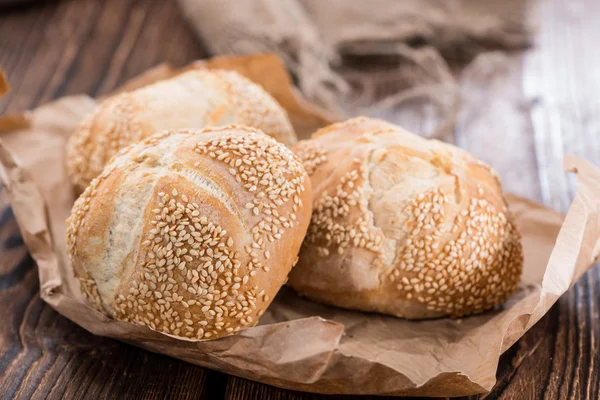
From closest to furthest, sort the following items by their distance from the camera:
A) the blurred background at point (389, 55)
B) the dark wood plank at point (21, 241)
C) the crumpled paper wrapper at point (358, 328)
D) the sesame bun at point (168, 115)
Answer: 1. the crumpled paper wrapper at point (358, 328)
2. the dark wood plank at point (21, 241)
3. the sesame bun at point (168, 115)
4. the blurred background at point (389, 55)

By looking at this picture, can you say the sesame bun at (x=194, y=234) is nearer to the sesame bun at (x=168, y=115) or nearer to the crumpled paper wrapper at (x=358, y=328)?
the crumpled paper wrapper at (x=358, y=328)

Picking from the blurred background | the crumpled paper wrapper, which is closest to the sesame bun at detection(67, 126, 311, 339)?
the crumpled paper wrapper

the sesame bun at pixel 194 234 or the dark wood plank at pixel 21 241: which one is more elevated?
the sesame bun at pixel 194 234

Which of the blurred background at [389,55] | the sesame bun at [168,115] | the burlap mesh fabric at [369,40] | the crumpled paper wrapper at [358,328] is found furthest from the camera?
the burlap mesh fabric at [369,40]

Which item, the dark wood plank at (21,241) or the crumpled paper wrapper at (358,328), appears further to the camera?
the dark wood plank at (21,241)

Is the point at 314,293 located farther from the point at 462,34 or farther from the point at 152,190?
the point at 462,34

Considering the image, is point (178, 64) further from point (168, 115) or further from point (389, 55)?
point (168, 115)

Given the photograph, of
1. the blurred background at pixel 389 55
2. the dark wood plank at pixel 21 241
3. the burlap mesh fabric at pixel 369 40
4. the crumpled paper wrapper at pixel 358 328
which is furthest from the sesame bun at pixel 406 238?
the burlap mesh fabric at pixel 369 40
